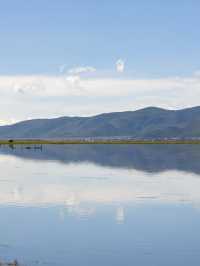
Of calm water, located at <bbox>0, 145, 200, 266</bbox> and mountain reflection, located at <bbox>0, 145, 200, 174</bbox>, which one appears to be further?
mountain reflection, located at <bbox>0, 145, 200, 174</bbox>

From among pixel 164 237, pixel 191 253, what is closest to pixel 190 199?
pixel 164 237

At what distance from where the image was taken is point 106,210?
124 feet

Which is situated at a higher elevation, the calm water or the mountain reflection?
the mountain reflection

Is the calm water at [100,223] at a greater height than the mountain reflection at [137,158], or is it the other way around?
the mountain reflection at [137,158]

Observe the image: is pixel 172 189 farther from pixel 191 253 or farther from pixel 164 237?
pixel 191 253

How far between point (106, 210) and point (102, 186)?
1478cm

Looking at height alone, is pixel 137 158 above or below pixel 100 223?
above

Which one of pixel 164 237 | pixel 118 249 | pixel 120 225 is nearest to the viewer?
pixel 118 249

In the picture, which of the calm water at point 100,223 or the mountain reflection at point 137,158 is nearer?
the calm water at point 100,223

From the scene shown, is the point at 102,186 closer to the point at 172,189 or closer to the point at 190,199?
the point at 172,189

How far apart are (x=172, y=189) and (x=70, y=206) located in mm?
14193

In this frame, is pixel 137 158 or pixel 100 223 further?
pixel 137 158

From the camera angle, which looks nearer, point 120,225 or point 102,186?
point 120,225

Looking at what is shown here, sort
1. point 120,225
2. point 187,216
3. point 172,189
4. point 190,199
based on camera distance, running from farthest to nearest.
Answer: point 172,189 → point 190,199 → point 187,216 → point 120,225
